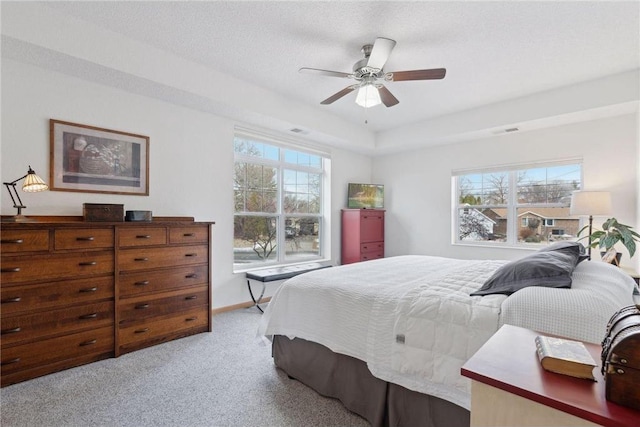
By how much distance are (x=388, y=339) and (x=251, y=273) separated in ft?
8.43

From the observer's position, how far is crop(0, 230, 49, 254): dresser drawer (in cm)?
210

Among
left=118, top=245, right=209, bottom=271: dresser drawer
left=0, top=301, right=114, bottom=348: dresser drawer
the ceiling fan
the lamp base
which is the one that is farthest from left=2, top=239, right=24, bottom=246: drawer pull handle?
the ceiling fan

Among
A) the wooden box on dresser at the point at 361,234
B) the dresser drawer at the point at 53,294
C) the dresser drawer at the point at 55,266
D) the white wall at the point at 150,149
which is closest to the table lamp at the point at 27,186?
the white wall at the point at 150,149

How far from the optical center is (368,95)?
292cm

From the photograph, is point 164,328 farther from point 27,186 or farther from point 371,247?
point 371,247

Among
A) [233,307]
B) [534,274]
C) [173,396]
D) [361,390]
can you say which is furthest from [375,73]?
[233,307]

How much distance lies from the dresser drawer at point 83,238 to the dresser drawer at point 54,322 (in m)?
0.47

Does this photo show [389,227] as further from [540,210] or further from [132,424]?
[132,424]

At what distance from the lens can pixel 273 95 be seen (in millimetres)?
3752

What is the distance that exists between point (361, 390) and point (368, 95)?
8.01 ft

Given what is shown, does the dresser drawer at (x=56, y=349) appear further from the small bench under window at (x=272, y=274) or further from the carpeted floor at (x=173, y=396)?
the small bench under window at (x=272, y=274)

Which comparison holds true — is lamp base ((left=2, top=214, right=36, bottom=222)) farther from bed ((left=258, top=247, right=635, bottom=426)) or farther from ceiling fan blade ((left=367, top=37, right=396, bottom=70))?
ceiling fan blade ((left=367, top=37, right=396, bottom=70))

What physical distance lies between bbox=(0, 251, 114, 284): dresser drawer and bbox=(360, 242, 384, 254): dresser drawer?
141 inches

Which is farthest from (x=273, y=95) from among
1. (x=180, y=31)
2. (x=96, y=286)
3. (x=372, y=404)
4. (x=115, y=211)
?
(x=372, y=404)
